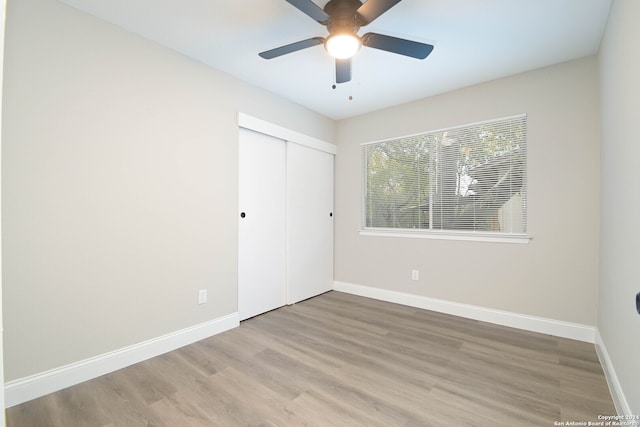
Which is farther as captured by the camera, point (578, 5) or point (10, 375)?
point (578, 5)

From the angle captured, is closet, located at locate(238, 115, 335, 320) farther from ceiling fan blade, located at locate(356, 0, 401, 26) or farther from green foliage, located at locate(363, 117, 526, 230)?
ceiling fan blade, located at locate(356, 0, 401, 26)

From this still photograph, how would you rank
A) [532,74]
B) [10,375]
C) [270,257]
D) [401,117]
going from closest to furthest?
[10,375], [532,74], [270,257], [401,117]

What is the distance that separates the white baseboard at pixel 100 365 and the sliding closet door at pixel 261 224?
51cm

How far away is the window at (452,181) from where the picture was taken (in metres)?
3.04

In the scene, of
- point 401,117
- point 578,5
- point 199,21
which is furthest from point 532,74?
point 199,21

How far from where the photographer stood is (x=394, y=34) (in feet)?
7.80

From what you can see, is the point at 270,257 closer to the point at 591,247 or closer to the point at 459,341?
the point at 459,341

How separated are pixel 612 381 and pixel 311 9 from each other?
2.94 metres

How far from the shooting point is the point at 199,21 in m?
2.24

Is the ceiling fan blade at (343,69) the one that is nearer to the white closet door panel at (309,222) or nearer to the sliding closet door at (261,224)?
the sliding closet door at (261,224)

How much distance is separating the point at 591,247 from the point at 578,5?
1857mm

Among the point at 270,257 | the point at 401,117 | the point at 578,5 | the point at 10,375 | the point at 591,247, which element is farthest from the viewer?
the point at 401,117

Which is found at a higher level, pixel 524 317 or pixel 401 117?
pixel 401 117

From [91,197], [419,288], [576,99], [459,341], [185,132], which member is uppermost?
[576,99]
